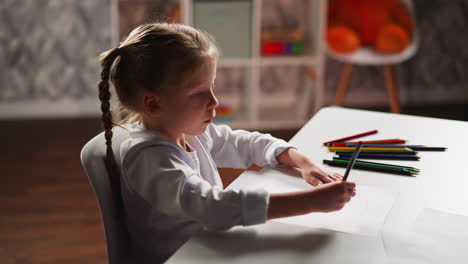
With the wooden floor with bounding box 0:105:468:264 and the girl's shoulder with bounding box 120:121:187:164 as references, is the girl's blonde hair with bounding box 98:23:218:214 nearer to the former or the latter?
the girl's shoulder with bounding box 120:121:187:164

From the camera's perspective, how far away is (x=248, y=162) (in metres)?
1.34

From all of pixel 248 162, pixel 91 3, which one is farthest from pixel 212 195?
pixel 91 3

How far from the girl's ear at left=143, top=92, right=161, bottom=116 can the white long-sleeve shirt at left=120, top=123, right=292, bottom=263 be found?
0.04 m

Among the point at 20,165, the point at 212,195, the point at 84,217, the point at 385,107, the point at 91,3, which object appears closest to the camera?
the point at 212,195

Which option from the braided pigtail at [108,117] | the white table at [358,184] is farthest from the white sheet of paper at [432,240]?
the braided pigtail at [108,117]

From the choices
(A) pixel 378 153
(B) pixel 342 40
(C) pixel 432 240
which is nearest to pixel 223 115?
(B) pixel 342 40

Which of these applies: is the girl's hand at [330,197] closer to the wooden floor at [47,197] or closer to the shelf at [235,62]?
the wooden floor at [47,197]

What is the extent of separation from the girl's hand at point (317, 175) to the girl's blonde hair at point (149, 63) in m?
0.29

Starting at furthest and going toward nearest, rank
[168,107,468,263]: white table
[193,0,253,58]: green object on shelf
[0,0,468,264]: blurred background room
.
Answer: [193,0,253,58]: green object on shelf
[0,0,468,264]: blurred background room
[168,107,468,263]: white table

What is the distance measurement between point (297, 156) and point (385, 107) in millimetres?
2852

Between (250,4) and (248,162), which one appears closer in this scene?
(248,162)

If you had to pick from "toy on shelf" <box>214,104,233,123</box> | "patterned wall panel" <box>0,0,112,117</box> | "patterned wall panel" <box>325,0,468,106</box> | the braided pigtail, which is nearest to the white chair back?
the braided pigtail

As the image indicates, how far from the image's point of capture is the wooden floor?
217 cm

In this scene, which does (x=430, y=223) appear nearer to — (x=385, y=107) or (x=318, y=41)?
(x=318, y=41)
